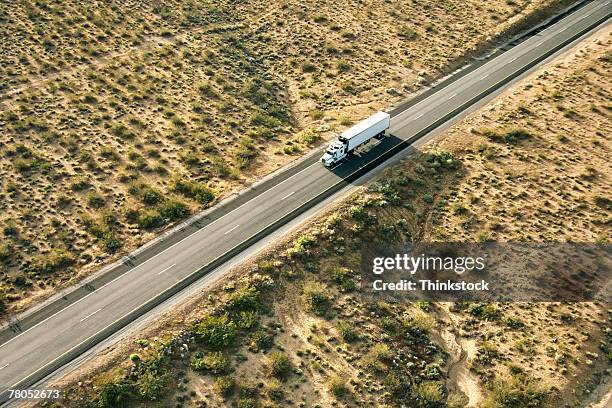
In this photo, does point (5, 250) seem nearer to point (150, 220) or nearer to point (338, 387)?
point (150, 220)

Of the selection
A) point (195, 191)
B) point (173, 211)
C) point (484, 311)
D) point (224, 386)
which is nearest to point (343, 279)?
point (484, 311)

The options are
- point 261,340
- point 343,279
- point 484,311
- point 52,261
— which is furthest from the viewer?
point 52,261

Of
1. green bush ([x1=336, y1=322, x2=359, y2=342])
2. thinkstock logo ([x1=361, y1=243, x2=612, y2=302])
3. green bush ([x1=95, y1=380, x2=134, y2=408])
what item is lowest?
thinkstock logo ([x1=361, y1=243, x2=612, y2=302])

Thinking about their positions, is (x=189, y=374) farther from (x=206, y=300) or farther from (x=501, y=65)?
(x=501, y=65)

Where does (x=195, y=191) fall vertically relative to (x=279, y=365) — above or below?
above

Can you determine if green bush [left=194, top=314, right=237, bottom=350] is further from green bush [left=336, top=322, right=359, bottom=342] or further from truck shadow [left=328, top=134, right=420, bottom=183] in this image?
truck shadow [left=328, top=134, right=420, bottom=183]

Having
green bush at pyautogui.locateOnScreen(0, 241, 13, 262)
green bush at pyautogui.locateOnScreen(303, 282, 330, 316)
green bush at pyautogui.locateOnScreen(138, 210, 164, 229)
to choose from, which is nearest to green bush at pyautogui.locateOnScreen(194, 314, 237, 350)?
green bush at pyautogui.locateOnScreen(303, 282, 330, 316)

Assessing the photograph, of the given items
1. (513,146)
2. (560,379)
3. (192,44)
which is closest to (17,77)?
(192,44)
